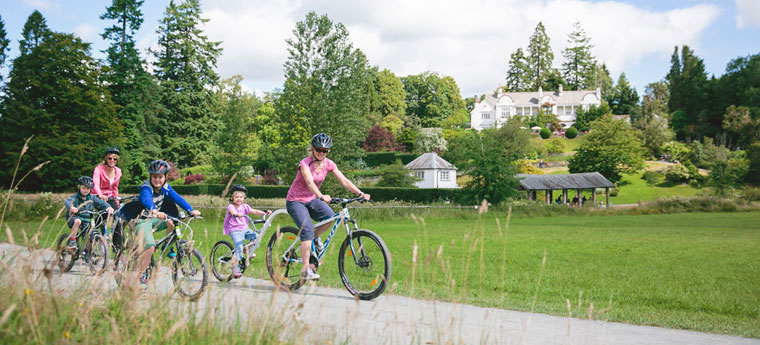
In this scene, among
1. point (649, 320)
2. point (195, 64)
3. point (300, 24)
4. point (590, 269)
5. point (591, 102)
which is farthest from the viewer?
point (591, 102)

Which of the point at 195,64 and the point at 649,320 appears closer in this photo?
the point at 649,320

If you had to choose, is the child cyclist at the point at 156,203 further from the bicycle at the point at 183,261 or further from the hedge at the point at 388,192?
the hedge at the point at 388,192

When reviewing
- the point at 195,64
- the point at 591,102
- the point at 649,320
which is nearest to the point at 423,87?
the point at 591,102

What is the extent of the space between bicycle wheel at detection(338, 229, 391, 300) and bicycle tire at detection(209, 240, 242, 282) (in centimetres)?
194

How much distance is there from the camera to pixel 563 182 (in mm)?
51031

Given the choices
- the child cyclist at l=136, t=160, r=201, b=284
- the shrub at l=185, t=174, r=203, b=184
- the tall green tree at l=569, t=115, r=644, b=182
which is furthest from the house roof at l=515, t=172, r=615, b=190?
the child cyclist at l=136, t=160, r=201, b=284

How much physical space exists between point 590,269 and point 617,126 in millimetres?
55328

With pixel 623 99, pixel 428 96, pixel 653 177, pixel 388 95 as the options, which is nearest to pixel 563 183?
pixel 653 177

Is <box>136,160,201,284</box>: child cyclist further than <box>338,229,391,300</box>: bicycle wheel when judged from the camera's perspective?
Yes

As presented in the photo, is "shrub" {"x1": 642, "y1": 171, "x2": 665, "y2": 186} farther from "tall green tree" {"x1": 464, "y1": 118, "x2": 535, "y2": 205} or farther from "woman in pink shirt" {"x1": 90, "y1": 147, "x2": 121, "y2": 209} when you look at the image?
"woman in pink shirt" {"x1": 90, "y1": 147, "x2": 121, "y2": 209}

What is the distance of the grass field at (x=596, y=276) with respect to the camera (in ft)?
20.5

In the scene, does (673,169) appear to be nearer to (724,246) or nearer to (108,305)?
(724,246)

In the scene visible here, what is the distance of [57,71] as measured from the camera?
119ft

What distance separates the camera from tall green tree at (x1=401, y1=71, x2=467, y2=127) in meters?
101
